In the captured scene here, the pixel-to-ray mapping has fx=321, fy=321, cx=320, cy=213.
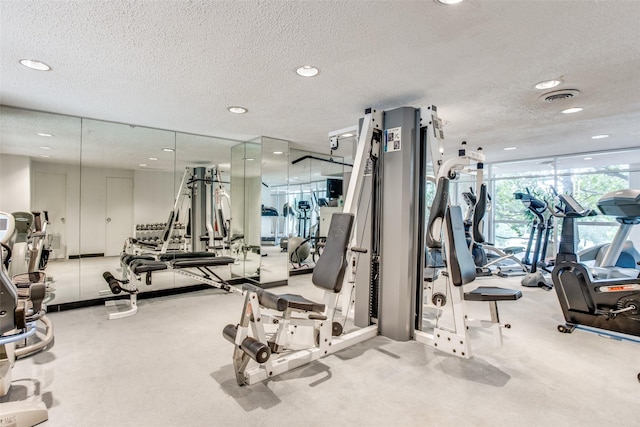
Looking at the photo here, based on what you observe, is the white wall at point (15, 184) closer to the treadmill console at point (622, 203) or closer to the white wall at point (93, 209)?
the white wall at point (93, 209)

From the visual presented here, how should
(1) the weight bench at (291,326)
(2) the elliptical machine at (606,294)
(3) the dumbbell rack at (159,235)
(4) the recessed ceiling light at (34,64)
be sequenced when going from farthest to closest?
(3) the dumbbell rack at (159,235) < (2) the elliptical machine at (606,294) < (4) the recessed ceiling light at (34,64) < (1) the weight bench at (291,326)

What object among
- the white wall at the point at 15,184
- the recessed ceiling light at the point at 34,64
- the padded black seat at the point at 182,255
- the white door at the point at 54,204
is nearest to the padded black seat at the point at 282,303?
the recessed ceiling light at the point at 34,64

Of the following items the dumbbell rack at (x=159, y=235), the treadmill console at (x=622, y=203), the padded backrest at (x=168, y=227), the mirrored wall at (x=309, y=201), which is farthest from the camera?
the mirrored wall at (x=309, y=201)

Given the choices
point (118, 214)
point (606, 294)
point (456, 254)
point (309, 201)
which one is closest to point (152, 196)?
point (118, 214)

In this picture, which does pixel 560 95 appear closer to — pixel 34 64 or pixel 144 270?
pixel 34 64

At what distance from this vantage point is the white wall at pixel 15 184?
146 inches

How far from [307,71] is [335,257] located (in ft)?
4.78

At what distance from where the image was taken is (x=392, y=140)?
9.89ft

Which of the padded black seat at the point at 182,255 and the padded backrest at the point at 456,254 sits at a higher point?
the padded backrest at the point at 456,254

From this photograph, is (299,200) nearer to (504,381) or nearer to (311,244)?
(311,244)

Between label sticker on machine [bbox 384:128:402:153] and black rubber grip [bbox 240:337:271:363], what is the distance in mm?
2034

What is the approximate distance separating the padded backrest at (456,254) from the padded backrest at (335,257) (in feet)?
2.73

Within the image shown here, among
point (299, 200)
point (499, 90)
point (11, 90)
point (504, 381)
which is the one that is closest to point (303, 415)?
point (504, 381)

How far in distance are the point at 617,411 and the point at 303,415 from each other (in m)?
1.88
